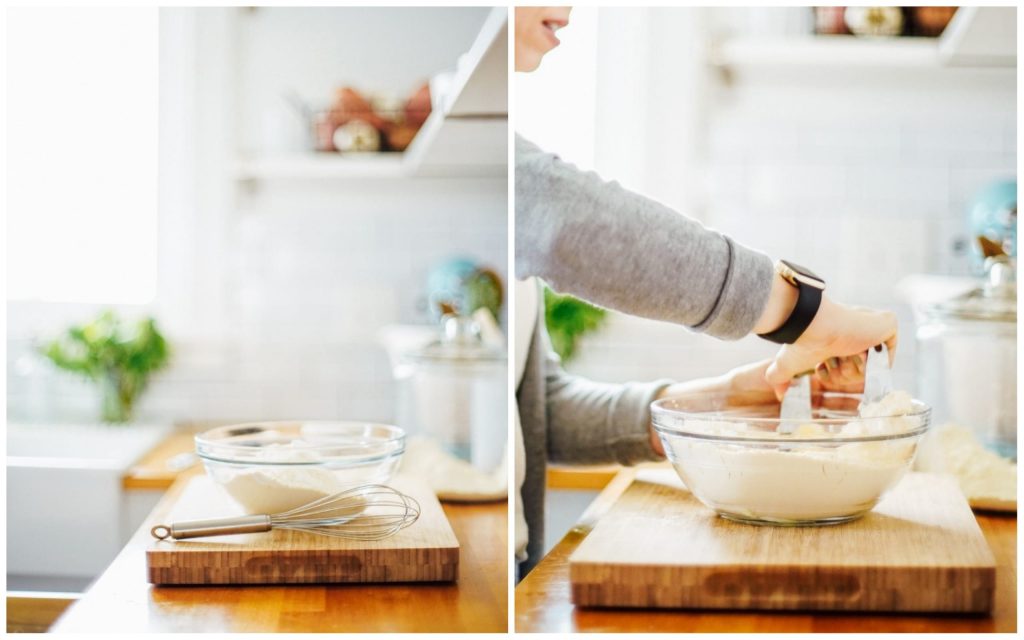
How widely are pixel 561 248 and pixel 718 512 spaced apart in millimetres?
238

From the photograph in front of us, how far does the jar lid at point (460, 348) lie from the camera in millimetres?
1097

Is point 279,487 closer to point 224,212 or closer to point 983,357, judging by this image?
point 983,357

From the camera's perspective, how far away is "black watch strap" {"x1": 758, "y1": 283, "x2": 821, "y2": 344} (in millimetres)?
719

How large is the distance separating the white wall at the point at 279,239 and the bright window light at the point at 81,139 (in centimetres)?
5

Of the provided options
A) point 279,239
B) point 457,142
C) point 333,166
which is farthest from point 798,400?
point 279,239

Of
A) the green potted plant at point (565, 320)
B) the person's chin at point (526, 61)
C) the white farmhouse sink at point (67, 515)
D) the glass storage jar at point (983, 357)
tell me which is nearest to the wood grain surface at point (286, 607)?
the person's chin at point (526, 61)

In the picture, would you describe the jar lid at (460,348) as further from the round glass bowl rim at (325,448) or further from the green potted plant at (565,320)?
the green potted plant at (565,320)

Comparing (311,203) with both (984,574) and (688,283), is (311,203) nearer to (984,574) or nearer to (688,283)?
(688,283)

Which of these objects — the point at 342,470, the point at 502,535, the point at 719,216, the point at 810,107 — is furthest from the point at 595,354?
the point at 342,470

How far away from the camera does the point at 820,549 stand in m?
0.69

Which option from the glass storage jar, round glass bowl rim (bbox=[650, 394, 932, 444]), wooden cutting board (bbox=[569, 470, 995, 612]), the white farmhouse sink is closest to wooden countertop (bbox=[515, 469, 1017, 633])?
wooden cutting board (bbox=[569, 470, 995, 612])

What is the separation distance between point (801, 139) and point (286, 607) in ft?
3.82

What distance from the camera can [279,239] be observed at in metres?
1.75

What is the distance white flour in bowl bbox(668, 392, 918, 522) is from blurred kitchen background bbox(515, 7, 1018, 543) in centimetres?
80
